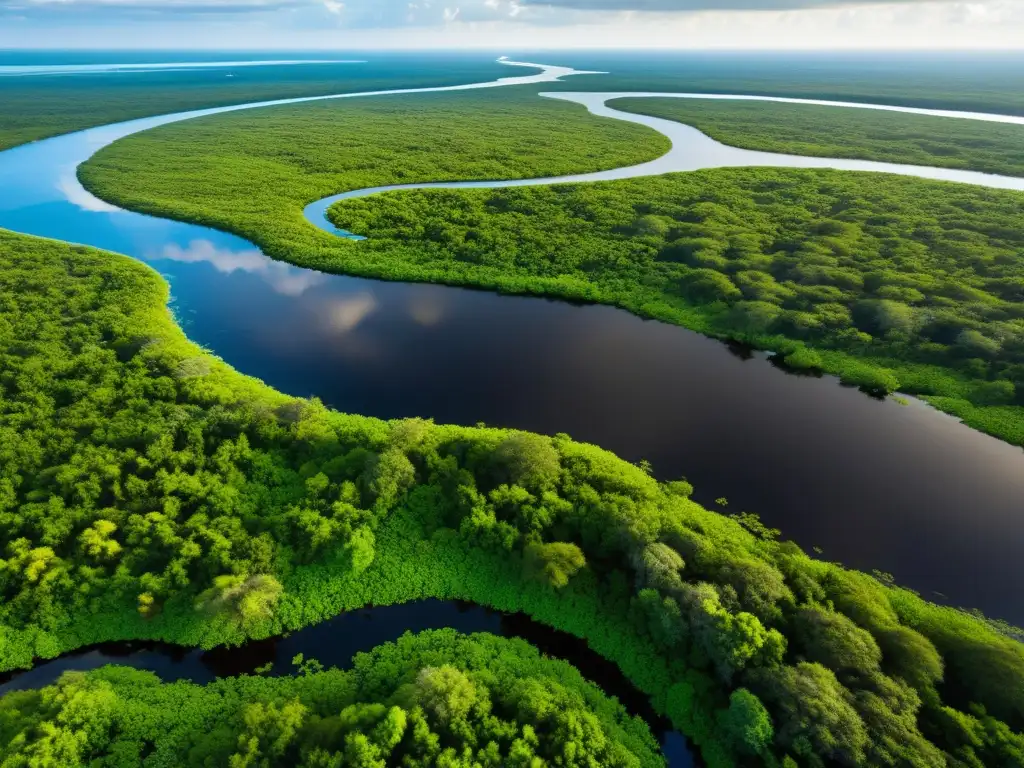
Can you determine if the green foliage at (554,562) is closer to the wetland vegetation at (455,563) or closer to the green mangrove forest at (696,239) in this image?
the wetland vegetation at (455,563)

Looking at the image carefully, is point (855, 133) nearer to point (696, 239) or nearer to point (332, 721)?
point (696, 239)

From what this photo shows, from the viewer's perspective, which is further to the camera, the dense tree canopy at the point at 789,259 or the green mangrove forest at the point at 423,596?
the dense tree canopy at the point at 789,259

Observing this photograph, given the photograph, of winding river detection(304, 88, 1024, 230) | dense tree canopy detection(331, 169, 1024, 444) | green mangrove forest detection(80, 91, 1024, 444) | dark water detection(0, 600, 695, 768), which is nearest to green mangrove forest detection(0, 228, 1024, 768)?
dark water detection(0, 600, 695, 768)

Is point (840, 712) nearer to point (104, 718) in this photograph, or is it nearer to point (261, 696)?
point (261, 696)

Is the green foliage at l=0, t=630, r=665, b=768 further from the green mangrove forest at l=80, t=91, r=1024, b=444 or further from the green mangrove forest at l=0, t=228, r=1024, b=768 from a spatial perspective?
the green mangrove forest at l=80, t=91, r=1024, b=444

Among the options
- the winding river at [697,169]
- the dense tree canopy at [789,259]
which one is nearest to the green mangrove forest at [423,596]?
the dense tree canopy at [789,259]

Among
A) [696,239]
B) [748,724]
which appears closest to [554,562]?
[748,724]
